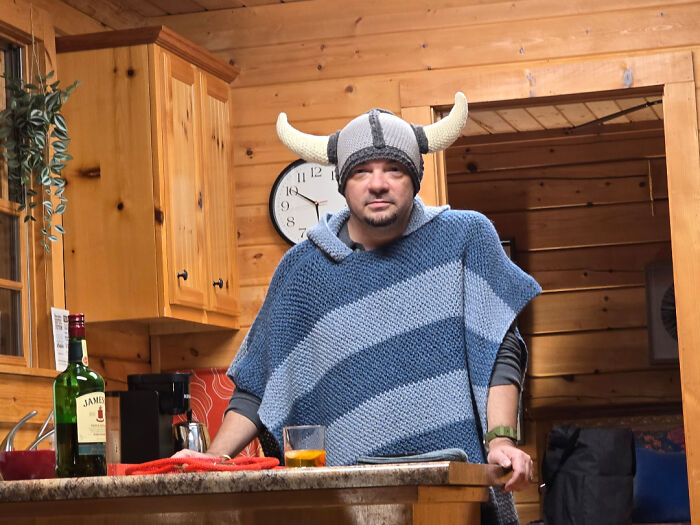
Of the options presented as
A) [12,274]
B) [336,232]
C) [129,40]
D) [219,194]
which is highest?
[129,40]

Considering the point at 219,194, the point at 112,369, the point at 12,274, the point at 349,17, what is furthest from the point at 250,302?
the point at 349,17

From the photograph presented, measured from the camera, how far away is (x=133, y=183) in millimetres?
3893

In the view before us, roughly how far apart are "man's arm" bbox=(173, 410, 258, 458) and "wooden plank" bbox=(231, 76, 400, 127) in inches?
89.3

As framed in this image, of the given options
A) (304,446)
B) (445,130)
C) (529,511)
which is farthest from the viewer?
(529,511)

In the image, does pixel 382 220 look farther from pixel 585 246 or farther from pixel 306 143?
pixel 585 246

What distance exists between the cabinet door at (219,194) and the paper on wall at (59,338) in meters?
0.58

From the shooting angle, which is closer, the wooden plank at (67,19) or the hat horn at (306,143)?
the hat horn at (306,143)

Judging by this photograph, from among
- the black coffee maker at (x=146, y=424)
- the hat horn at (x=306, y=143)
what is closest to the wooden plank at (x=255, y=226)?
the black coffee maker at (x=146, y=424)

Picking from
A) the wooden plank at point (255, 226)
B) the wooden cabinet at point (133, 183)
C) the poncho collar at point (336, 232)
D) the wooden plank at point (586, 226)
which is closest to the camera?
the poncho collar at point (336, 232)

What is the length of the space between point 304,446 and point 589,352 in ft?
15.4

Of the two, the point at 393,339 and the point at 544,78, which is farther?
the point at 544,78

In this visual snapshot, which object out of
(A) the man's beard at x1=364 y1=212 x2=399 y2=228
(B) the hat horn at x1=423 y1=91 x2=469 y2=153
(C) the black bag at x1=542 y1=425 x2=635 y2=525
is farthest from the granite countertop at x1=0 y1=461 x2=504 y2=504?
(C) the black bag at x1=542 y1=425 x2=635 y2=525

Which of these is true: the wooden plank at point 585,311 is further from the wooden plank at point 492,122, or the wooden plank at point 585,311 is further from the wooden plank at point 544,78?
the wooden plank at point 544,78

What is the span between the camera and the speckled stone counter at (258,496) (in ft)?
4.61
